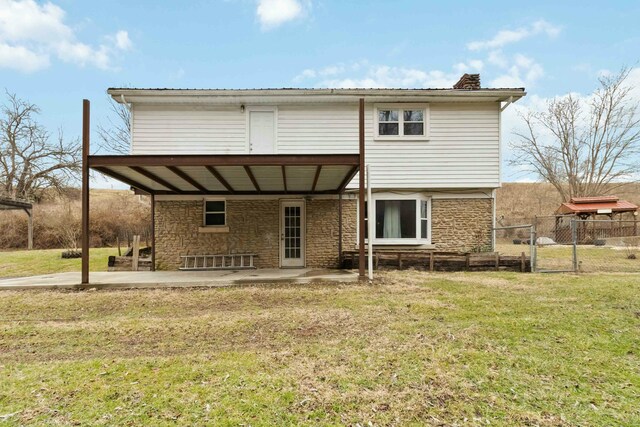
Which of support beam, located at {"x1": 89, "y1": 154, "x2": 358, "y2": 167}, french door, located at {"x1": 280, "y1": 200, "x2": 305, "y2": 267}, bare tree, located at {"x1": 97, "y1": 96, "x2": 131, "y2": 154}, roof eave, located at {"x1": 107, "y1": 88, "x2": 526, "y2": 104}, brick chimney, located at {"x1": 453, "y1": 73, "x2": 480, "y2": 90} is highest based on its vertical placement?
bare tree, located at {"x1": 97, "y1": 96, "x2": 131, "y2": 154}

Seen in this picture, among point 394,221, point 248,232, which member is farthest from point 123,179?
point 394,221

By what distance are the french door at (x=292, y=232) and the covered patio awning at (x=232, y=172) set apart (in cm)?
57

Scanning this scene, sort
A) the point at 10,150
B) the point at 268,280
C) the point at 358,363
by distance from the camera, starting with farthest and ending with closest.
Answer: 1. the point at 10,150
2. the point at 268,280
3. the point at 358,363

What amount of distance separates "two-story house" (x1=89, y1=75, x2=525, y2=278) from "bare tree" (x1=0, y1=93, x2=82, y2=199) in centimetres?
2144

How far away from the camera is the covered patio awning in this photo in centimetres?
734

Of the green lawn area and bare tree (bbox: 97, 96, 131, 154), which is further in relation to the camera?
bare tree (bbox: 97, 96, 131, 154)

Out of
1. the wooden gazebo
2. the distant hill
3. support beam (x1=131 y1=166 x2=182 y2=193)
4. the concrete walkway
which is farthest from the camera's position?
the distant hill

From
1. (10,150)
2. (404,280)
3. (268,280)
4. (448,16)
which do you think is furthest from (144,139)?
(10,150)

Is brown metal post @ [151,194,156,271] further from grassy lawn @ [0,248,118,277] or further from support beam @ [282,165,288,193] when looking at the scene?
support beam @ [282,165,288,193]

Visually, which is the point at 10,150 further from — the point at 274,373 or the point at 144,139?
the point at 274,373

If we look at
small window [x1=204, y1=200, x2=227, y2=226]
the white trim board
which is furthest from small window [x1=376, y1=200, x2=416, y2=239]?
small window [x1=204, y1=200, x2=227, y2=226]

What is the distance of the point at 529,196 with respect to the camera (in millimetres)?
37625

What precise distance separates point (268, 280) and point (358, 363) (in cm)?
510

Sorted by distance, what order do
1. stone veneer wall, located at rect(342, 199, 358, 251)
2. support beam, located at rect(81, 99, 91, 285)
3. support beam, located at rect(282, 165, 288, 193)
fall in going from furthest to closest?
stone veneer wall, located at rect(342, 199, 358, 251)
support beam, located at rect(282, 165, 288, 193)
support beam, located at rect(81, 99, 91, 285)
